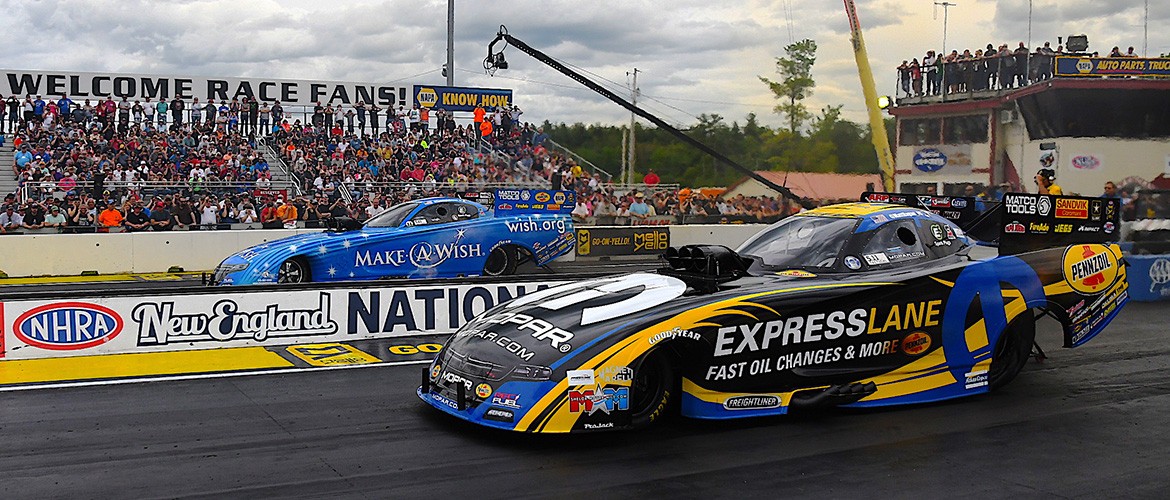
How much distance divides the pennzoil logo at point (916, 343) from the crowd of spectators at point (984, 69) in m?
26.1

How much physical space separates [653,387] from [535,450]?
3.04 ft

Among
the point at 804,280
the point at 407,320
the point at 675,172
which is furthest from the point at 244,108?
the point at 804,280

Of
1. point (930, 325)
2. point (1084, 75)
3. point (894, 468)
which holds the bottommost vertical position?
point (894, 468)


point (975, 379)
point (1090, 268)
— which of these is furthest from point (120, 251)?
point (1090, 268)

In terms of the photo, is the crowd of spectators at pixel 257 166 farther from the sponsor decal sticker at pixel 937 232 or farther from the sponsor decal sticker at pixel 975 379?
the sponsor decal sticker at pixel 975 379

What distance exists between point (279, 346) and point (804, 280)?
5.61m

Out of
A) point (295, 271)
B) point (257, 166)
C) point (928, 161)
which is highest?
point (928, 161)

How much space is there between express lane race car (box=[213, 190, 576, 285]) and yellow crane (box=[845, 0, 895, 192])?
18.3 metres

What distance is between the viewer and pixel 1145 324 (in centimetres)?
1161

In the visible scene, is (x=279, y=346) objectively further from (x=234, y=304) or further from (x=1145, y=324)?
(x=1145, y=324)

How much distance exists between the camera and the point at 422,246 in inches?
576

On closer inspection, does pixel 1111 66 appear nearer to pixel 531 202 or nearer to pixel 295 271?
pixel 531 202

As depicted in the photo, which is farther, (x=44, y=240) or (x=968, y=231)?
(x=44, y=240)

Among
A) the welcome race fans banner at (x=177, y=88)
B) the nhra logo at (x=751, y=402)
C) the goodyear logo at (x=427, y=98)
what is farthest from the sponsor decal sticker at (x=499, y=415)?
the goodyear logo at (x=427, y=98)
